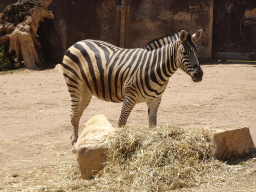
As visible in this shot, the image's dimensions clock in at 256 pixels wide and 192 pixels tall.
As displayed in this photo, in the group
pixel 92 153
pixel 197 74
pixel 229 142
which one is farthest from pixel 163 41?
pixel 92 153

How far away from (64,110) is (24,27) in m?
6.13

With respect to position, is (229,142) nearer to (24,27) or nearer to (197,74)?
(197,74)

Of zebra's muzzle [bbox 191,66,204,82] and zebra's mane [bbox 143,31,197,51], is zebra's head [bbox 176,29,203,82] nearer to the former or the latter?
zebra's muzzle [bbox 191,66,204,82]

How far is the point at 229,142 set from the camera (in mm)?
4105

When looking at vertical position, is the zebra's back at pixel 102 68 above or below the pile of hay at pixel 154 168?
above

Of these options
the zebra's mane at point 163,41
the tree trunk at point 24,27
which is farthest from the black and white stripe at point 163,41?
the tree trunk at point 24,27

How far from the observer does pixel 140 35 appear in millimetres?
13945

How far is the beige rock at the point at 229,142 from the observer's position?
160 inches

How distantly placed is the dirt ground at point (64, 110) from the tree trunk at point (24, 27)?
1430 millimetres

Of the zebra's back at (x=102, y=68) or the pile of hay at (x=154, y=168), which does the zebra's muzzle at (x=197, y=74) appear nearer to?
the pile of hay at (x=154, y=168)

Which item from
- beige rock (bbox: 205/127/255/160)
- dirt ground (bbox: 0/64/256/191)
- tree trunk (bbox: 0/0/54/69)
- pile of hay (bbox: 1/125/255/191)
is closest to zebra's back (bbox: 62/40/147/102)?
dirt ground (bbox: 0/64/256/191)

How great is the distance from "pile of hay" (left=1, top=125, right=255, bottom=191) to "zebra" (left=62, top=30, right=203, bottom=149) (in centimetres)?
92

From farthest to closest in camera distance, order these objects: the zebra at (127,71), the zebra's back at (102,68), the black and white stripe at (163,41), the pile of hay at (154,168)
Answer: the zebra's back at (102,68), the black and white stripe at (163,41), the zebra at (127,71), the pile of hay at (154,168)

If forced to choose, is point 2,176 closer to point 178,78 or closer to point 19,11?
point 178,78
